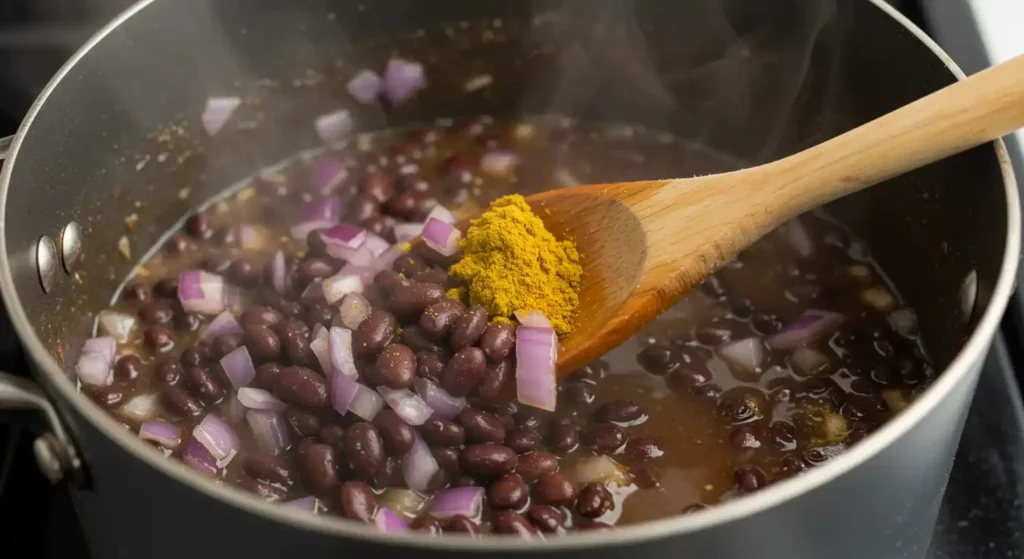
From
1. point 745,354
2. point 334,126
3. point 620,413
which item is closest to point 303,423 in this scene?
point 620,413

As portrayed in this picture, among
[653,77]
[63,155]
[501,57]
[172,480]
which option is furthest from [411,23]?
[172,480]

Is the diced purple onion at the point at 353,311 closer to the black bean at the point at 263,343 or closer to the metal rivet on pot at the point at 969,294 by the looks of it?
the black bean at the point at 263,343

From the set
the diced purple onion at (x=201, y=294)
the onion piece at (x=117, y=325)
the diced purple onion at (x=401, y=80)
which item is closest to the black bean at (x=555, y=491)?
the diced purple onion at (x=201, y=294)

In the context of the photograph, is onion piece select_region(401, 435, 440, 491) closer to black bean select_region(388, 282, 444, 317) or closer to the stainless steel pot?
black bean select_region(388, 282, 444, 317)

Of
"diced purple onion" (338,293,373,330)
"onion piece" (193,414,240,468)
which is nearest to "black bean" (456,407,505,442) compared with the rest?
"diced purple onion" (338,293,373,330)

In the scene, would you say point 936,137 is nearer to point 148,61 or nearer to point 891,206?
point 891,206

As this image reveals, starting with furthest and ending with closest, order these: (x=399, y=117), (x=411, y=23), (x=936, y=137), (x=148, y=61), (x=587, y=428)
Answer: (x=399, y=117) < (x=411, y=23) < (x=148, y=61) < (x=587, y=428) < (x=936, y=137)
